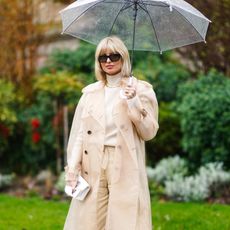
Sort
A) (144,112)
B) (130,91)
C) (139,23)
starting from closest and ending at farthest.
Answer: (130,91)
(144,112)
(139,23)

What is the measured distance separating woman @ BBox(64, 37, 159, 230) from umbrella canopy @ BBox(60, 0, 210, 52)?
30cm

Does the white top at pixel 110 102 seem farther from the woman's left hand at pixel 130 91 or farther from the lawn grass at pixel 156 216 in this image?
the lawn grass at pixel 156 216

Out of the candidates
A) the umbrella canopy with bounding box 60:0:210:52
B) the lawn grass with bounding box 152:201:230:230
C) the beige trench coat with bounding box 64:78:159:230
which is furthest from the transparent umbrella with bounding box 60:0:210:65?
the lawn grass with bounding box 152:201:230:230

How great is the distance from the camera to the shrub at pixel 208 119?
8.27m

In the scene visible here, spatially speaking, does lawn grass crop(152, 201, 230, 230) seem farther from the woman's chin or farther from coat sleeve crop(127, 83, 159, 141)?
the woman's chin

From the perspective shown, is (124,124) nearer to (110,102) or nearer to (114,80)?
(110,102)

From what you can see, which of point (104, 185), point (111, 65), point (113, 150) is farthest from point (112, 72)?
point (104, 185)

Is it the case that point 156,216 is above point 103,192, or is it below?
below

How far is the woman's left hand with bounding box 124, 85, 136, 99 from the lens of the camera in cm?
433

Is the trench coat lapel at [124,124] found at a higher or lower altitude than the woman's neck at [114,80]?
lower

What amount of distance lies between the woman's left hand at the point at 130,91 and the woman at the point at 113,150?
2.7 inches

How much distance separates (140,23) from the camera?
495 centimetres

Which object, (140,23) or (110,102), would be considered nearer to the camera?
(110,102)

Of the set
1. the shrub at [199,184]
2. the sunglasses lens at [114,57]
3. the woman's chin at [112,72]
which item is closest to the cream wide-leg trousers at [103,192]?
the woman's chin at [112,72]
